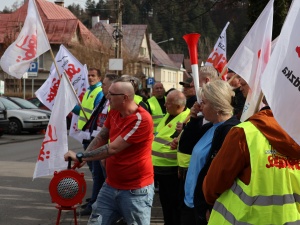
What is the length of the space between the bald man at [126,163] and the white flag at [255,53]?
1.02m

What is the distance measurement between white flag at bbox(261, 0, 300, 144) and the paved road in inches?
195

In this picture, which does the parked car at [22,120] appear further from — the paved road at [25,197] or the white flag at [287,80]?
the white flag at [287,80]

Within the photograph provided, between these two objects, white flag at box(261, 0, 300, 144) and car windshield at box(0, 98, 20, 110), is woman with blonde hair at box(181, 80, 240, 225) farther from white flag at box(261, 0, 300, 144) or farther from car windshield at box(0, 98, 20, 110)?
car windshield at box(0, 98, 20, 110)

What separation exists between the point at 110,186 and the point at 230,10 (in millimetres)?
10796

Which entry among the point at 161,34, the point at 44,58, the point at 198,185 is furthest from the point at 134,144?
the point at 161,34

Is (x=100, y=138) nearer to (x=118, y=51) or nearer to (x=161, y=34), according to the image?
Answer: (x=118, y=51)

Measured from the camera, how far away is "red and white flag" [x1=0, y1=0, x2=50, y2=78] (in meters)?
8.48

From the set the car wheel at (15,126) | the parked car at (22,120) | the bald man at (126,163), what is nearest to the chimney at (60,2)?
the parked car at (22,120)

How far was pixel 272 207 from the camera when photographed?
325 centimetres

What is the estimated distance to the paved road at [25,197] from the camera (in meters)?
7.82

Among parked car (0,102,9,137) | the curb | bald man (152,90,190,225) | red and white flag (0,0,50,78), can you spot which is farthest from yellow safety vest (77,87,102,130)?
parked car (0,102,9,137)

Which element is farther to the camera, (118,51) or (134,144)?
(118,51)

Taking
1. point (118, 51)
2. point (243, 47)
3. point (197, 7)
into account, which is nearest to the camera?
point (243, 47)

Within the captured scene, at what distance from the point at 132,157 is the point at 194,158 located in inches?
30.3
